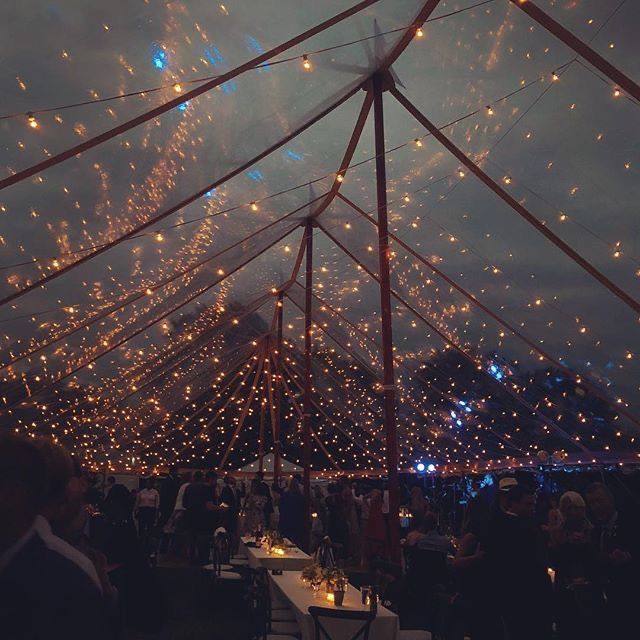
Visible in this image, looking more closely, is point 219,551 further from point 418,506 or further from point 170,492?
point 170,492

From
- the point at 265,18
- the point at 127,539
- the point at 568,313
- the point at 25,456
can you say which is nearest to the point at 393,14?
the point at 265,18

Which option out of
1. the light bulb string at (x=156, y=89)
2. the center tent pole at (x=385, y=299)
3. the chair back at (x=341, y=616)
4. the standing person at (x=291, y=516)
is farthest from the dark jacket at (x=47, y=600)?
the standing person at (x=291, y=516)

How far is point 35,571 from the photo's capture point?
1.20 m

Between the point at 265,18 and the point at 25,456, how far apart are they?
503 centimetres

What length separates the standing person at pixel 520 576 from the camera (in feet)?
13.0

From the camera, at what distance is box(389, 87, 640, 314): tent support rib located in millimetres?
8078

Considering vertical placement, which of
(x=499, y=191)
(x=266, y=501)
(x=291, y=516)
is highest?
(x=499, y=191)

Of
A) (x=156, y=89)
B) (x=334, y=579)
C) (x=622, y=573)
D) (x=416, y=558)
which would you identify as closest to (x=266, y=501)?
(x=416, y=558)

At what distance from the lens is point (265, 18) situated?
5586 mm

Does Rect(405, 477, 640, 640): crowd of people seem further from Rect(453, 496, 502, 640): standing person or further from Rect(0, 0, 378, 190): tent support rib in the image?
Rect(0, 0, 378, 190): tent support rib

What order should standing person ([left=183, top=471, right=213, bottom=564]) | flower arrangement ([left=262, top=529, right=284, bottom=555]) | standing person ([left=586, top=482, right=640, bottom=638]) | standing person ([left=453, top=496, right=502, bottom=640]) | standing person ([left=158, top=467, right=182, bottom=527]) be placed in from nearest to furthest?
standing person ([left=586, top=482, right=640, bottom=638]) < standing person ([left=453, top=496, right=502, bottom=640]) < flower arrangement ([left=262, top=529, right=284, bottom=555]) < standing person ([left=183, top=471, right=213, bottom=564]) < standing person ([left=158, top=467, right=182, bottom=527])

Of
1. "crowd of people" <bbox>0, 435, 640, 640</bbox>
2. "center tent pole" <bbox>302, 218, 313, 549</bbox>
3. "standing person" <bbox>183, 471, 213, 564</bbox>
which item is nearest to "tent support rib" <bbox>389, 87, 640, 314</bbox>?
"crowd of people" <bbox>0, 435, 640, 640</bbox>

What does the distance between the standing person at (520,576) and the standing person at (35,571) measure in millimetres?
3247

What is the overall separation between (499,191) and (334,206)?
156 inches
